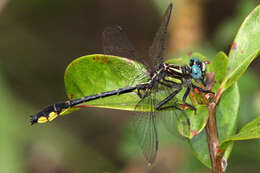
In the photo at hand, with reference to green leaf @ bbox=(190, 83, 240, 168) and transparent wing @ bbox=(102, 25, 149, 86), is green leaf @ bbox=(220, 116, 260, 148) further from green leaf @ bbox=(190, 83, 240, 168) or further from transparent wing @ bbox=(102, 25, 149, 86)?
transparent wing @ bbox=(102, 25, 149, 86)

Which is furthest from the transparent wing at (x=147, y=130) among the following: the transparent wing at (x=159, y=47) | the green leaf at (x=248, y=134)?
the green leaf at (x=248, y=134)

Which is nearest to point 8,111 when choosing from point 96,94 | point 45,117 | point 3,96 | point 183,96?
point 3,96

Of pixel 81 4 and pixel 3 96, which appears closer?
pixel 3 96

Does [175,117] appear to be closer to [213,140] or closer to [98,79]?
[213,140]

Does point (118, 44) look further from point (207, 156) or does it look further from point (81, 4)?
point (81, 4)

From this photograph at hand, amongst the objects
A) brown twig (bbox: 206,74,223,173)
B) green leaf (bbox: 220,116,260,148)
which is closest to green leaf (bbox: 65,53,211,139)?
brown twig (bbox: 206,74,223,173)

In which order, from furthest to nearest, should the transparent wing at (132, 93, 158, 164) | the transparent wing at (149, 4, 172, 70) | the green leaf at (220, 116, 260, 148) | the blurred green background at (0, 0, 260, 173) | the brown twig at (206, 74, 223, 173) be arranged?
1. the blurred green background at (0, 0, 260, 173)
2. the transparent wing at (149, 4, 172, 70)
3. the transparent wing at (132, 93, 158, 164)
4. the brown twig at (206, 74, 223, 173)
5. the green leaf at (220, 116, 260, 148)
